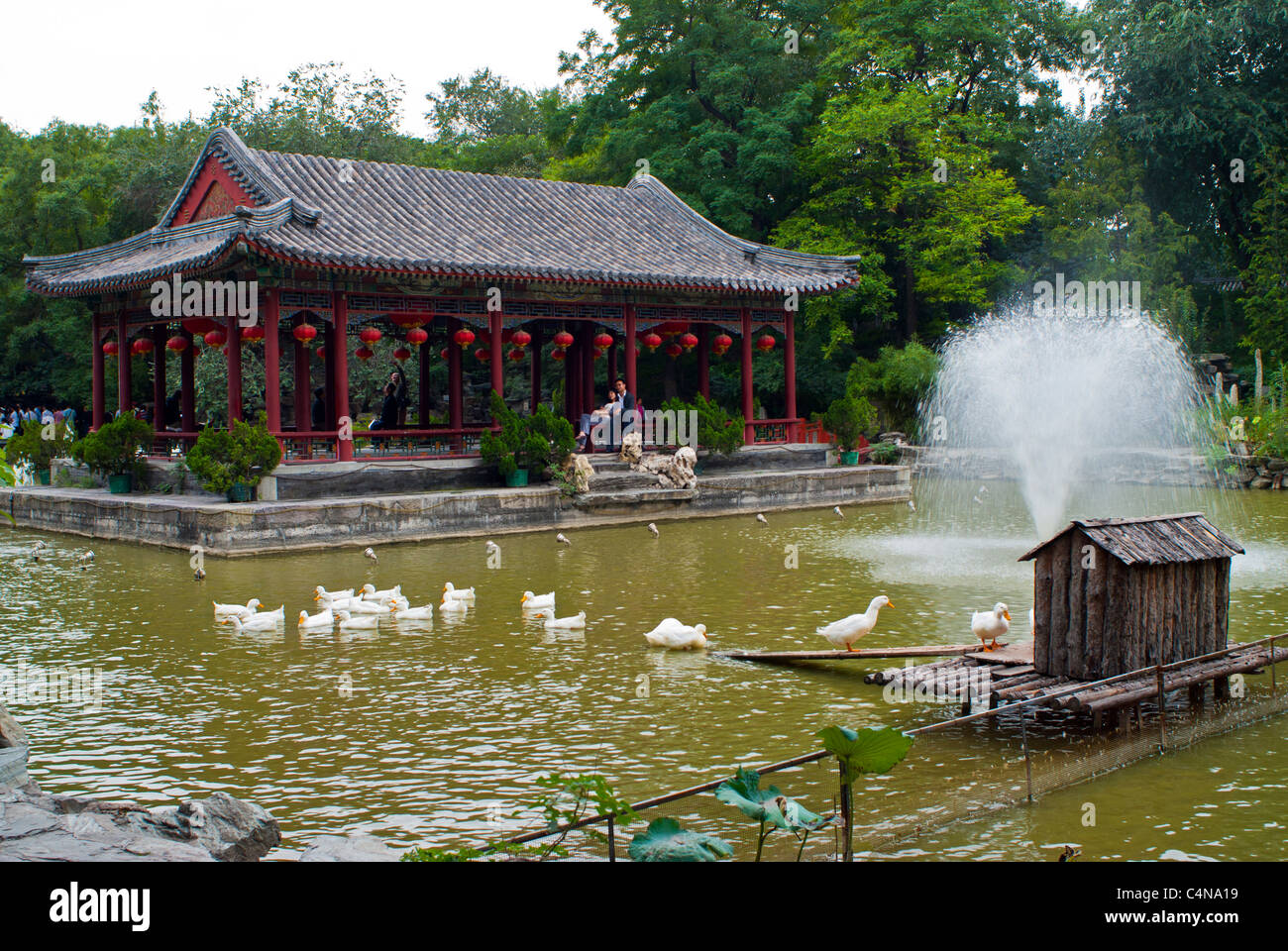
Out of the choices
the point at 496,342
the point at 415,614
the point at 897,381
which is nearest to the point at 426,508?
the point at 496,342

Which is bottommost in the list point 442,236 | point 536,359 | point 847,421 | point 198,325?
point 847,421

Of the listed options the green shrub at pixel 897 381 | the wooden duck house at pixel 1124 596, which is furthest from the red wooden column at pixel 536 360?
the wooden duck house at pixel 1124 596

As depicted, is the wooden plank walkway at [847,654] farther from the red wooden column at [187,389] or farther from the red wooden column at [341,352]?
the red wooden column at [187,389]

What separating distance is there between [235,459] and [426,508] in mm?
2739

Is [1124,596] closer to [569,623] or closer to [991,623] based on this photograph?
[991,623]

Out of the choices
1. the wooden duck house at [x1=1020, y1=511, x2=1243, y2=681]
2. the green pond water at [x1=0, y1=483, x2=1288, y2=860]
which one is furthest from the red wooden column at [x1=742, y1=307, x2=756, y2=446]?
the wooden duck house at [x1=1020, y1=511, x2=1243, y2=681]

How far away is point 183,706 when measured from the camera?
8438 mm

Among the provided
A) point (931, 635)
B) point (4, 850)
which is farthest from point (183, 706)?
point (931, 635)

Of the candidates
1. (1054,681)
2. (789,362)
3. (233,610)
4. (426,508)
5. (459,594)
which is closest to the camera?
(1054,681)

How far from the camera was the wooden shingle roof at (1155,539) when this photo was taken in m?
7.59

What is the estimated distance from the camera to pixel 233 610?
11.4 meters

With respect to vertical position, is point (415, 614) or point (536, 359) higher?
point (536, 359)

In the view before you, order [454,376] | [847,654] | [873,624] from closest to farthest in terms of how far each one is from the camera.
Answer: [847,654] → [873,624] → [454,376]

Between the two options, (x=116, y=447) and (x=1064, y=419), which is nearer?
(x=1064, y=419)
